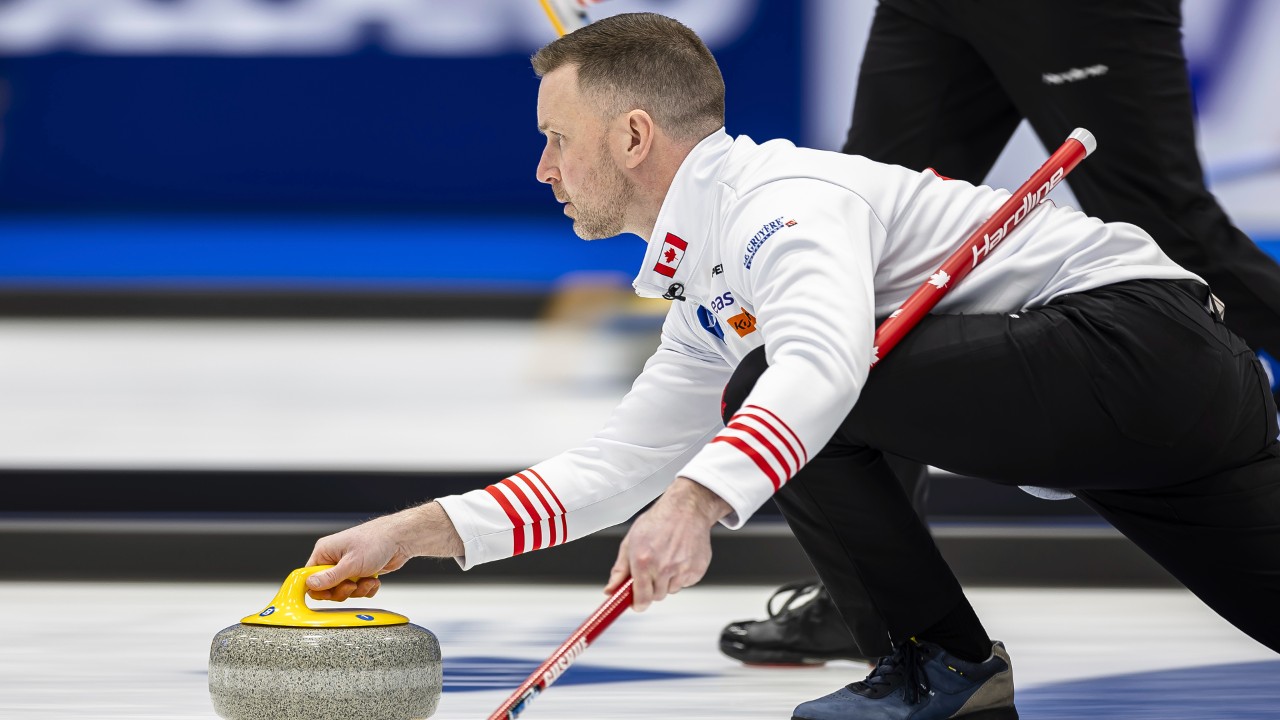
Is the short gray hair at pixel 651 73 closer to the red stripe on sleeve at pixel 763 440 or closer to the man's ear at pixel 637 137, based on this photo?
the man's ear at pixel 637 137

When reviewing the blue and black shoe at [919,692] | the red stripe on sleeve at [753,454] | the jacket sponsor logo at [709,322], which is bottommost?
the blue and black shoe at [919,692]

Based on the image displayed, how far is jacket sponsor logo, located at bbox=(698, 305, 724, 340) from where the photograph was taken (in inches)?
66.7

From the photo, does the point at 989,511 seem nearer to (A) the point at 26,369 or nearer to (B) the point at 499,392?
(B) the point at 499,392

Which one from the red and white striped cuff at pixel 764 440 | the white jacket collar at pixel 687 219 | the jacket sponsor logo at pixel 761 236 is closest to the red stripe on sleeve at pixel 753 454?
the red and white striped cuff at pixel 764 440

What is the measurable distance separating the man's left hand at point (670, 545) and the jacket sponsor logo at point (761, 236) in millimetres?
257

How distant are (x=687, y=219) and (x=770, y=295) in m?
0.24

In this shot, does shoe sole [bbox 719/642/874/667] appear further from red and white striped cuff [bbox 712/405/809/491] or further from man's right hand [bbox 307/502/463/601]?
red and white striped cuff [bbox 712/405/809/491]

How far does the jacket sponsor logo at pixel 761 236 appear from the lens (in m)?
1.44

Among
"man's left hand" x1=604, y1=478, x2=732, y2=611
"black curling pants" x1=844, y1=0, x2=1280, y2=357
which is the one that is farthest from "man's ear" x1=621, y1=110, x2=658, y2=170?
"black curling pants" x1=844, y1=0, x2=1280, y2=357

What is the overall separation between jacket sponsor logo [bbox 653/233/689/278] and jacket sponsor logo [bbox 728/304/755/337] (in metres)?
0.08

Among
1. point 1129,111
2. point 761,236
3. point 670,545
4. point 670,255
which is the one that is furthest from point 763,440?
point 1129,111

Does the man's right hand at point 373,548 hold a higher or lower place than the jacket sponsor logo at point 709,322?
lower

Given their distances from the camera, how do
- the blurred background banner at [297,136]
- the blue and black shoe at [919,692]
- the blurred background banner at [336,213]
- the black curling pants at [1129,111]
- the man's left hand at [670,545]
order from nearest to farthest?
the man's left hand at [670,545] → the blue and black shoe at [919,692] → the black curling pants at [1129,111] → the blurred background banner at [336,213] → the blurred background banner at [297,136]

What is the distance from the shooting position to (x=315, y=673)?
1.48 metres
